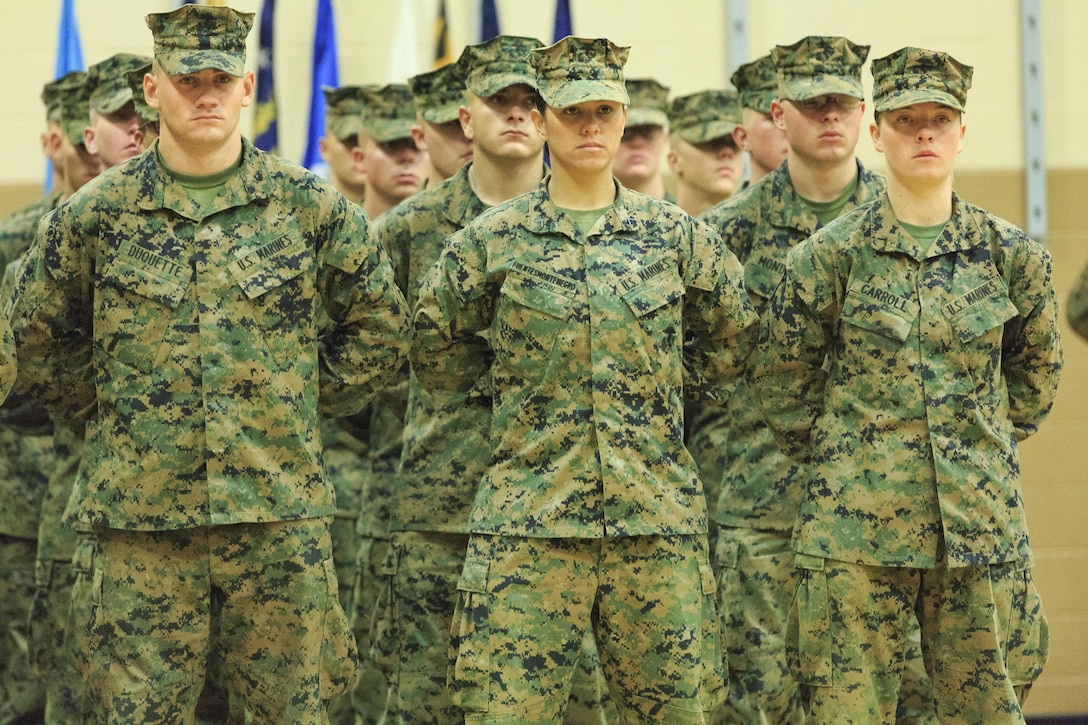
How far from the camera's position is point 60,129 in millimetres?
5918

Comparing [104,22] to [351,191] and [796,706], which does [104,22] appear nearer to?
[351,191]

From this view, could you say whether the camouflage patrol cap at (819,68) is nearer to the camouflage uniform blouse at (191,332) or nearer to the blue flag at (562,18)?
the camouflage uniform blouse at (191,332)

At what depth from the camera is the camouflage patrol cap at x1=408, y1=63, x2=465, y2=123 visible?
5.25 metres

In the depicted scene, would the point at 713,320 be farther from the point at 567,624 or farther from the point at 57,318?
the point at 57,318

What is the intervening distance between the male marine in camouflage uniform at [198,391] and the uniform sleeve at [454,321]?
22cm

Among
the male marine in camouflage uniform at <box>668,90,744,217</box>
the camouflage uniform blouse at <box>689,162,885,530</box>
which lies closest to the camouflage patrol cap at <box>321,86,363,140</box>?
the male marine in camouflage uniform at <box>668,90,744,217</box>

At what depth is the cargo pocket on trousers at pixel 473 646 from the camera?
3.82m

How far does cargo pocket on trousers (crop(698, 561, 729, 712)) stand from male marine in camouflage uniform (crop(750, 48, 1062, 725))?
213 millimetres

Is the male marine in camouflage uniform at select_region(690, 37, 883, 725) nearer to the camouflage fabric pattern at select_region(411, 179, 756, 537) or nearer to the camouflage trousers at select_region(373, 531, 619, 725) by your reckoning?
the camouflage trousers at select_region(373, 531, 619, 725)

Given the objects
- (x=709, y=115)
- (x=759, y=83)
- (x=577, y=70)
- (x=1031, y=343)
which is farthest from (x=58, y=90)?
(x=1031, y=343)

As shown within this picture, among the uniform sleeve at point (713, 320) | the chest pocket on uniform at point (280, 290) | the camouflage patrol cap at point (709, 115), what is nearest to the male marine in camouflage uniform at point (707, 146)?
the camouflage patrol cap at point (709, 115)

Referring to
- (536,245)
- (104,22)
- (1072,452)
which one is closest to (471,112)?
(536,245)

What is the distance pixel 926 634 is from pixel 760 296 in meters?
1.16

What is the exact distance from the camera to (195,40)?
12.9ft
